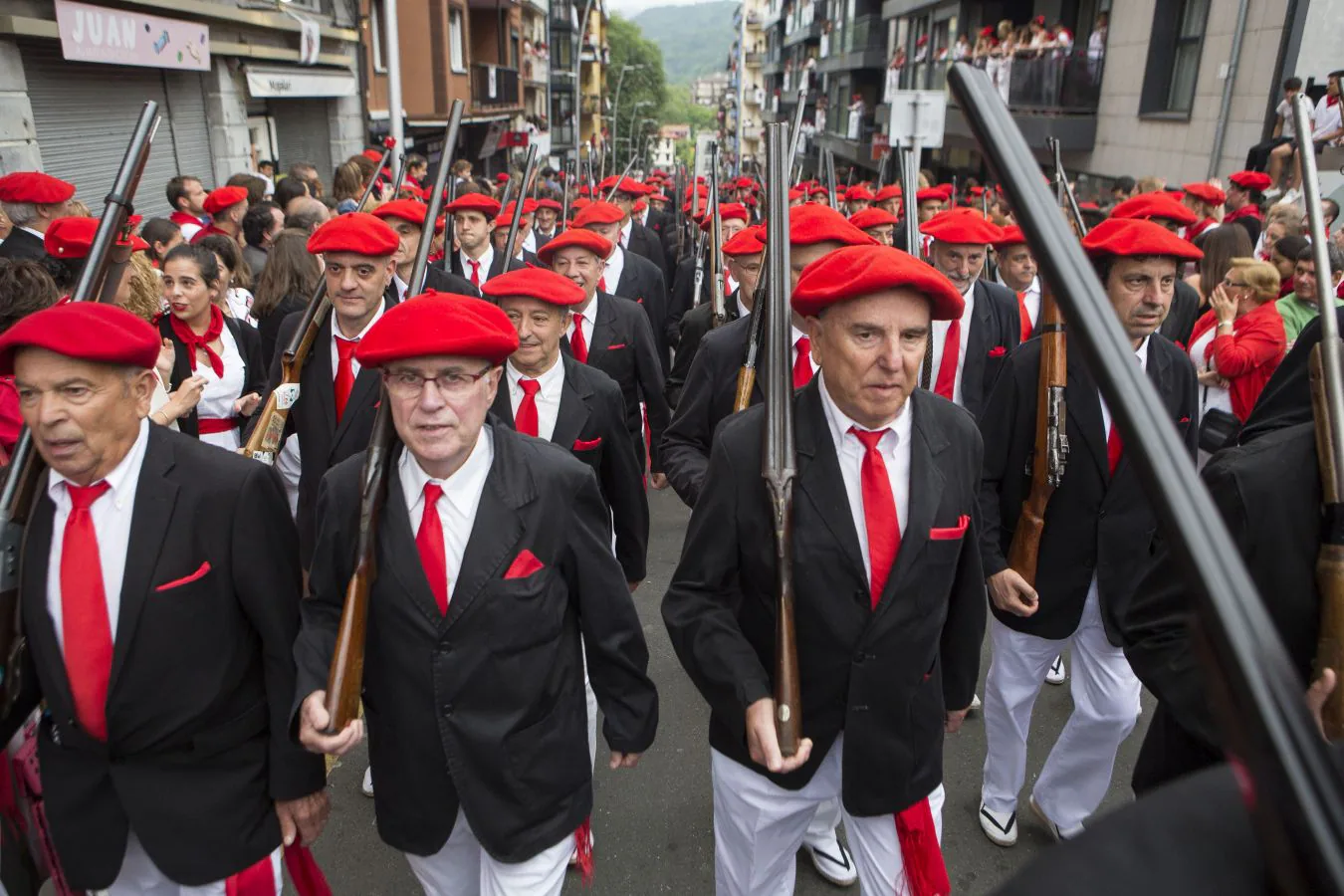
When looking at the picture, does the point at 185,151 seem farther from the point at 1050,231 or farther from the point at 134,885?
the point at 1050,231

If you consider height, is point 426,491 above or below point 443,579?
above

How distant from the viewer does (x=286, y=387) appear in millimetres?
4273

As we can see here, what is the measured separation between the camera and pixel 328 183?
797 inches

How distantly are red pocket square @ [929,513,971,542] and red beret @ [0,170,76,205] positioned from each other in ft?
20.7

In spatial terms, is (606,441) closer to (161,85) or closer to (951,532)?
(951,532)

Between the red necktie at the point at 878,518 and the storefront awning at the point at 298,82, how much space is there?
15.7 metres

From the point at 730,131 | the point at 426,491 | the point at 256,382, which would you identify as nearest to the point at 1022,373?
the point at 426,491

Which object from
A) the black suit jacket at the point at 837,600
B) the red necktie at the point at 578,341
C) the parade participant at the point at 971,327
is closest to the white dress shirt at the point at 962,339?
the parade participant at the point at 971,327

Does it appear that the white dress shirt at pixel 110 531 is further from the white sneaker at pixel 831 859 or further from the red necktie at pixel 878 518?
the white sneaker at pixel 831 859

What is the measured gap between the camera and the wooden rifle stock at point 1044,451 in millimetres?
3504

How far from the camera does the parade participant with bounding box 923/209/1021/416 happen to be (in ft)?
17.2

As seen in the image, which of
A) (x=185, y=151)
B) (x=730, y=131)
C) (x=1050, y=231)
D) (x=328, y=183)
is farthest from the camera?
(x=730, y=131)

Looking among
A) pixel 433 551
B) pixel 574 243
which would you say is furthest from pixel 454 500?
pixel 574 243

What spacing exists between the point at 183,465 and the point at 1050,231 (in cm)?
234
